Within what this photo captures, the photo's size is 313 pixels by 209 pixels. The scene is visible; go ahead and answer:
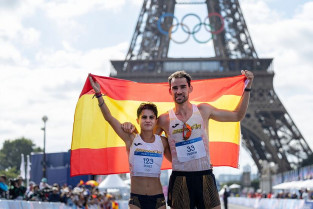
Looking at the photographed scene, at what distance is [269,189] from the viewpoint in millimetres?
66938

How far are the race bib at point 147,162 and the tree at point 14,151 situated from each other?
110426mm

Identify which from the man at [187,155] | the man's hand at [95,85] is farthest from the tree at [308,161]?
the man at [187,155]

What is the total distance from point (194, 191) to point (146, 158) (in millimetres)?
649

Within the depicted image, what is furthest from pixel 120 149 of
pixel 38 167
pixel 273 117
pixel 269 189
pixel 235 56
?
pixel 269 189

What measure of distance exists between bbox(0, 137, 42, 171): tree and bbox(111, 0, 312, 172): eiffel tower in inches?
2374

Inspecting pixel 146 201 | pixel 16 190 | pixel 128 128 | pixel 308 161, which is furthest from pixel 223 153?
pixel 308 161

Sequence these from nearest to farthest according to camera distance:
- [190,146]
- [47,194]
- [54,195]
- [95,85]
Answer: [190,146] < [95,85] < [54,195] < [47,194]

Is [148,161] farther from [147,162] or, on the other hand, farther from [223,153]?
[223,153]

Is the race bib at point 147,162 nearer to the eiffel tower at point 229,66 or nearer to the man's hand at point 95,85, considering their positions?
the man's hand at point 95,85

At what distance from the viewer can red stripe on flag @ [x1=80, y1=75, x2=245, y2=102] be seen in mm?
9047

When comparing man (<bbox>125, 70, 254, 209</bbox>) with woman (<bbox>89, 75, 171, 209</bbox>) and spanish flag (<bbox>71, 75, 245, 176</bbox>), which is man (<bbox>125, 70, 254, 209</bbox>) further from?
spanish flag (<bbox>71, 75, 245, 176</bbox>)

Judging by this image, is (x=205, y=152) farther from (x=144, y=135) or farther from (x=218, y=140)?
(x=218, y=140)

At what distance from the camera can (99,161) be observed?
8.82 m

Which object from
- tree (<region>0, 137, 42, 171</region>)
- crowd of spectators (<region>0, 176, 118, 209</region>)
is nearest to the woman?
crowd of spectators (<region>0, 176, 118, 209</region>)
